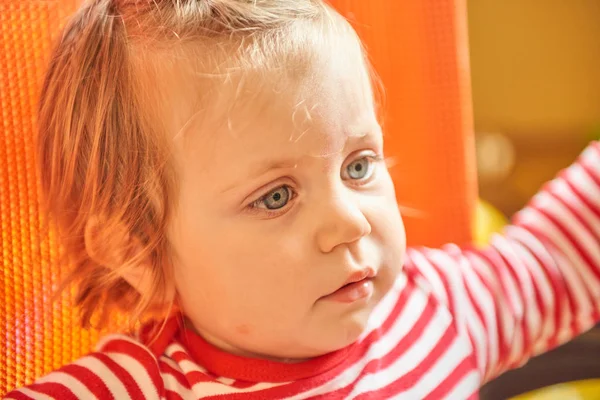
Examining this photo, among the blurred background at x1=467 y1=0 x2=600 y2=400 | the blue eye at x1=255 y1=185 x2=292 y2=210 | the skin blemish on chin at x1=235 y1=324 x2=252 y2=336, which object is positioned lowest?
the skin blemish on chin at x1=235 y1=324 x2=252 y2=336

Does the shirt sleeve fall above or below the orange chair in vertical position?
below

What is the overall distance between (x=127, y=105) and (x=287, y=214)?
5.8 inches

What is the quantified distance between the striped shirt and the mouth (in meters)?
0.08

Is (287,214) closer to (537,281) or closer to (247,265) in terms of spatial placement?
(247,265)

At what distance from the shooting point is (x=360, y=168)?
569mm

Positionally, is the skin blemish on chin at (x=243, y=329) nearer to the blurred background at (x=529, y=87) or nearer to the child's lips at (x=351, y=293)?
the child's lips at (x=351, y=293)

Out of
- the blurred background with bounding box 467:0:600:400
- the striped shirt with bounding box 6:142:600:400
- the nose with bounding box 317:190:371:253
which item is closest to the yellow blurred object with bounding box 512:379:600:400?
the striped shirt with bounding box 6:142:600:400

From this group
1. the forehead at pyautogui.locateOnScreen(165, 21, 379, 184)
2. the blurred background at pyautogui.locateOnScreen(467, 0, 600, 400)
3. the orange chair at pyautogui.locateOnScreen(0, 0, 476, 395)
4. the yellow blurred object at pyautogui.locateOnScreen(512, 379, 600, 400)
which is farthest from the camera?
the blurred background at pyautogui.locateOnScreen(467, 0, 600, 400)

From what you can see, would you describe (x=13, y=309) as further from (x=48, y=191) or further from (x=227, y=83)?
(x=227, y=83)

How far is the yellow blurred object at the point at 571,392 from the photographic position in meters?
0.93

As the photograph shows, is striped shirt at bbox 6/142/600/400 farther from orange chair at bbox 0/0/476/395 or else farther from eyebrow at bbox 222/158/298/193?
eyebrow at bbox 222/158/298/193

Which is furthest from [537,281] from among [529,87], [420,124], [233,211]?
[529,87]

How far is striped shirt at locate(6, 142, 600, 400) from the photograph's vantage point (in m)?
0.58

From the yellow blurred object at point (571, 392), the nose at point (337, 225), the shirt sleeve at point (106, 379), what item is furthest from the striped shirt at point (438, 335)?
the yellow blurred object at point (571, 392)
